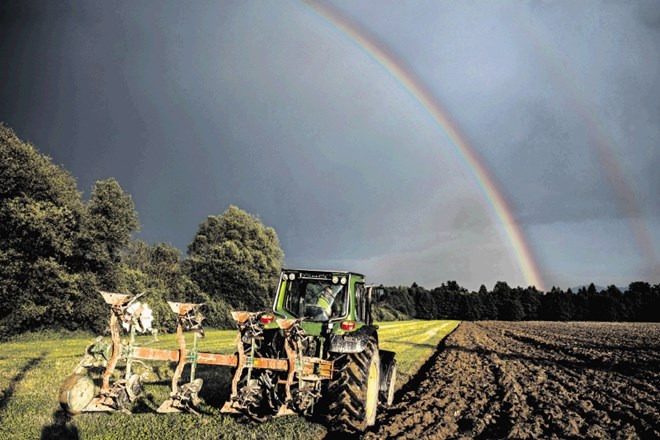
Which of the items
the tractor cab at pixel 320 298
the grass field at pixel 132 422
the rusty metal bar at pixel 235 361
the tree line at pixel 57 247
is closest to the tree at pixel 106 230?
the tree line at pixel 57 247

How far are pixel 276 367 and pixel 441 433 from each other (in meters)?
2.85

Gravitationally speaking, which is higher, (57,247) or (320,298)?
(57,247)

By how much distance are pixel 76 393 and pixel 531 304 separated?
113 metres

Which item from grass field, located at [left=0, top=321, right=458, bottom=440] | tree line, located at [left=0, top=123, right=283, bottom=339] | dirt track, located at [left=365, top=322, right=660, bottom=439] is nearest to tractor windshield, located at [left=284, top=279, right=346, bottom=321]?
grass field, located at [left=0, top=321, right=458, bottom=440]

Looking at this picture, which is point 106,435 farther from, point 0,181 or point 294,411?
point 0,181

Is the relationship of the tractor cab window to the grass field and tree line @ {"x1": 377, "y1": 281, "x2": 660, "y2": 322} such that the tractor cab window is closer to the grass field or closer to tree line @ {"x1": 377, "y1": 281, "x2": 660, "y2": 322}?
the grass field

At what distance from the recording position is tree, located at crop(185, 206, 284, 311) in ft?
148

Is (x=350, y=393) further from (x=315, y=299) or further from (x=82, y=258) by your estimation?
(x=82, y=258)

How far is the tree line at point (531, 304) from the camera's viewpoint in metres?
99.9

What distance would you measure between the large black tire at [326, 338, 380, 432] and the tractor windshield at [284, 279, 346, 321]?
47.4 inches

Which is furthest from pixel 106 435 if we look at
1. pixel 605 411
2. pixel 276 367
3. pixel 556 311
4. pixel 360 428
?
pixel 556 311

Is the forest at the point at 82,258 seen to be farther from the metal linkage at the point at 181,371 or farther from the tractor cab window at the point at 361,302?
the metal linkage at the point at 181,371

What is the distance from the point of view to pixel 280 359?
23.3 feet

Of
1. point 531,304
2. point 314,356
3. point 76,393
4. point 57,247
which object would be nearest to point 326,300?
point 314,356
